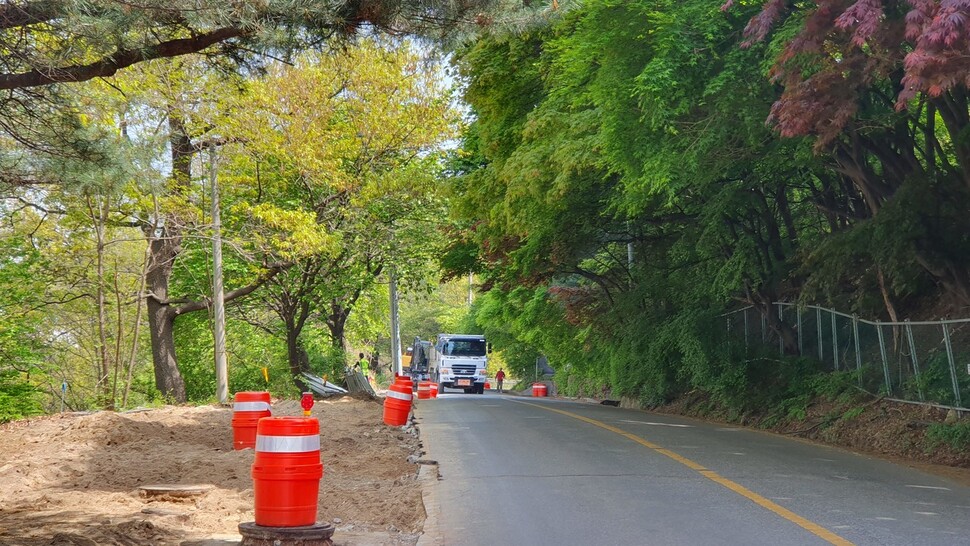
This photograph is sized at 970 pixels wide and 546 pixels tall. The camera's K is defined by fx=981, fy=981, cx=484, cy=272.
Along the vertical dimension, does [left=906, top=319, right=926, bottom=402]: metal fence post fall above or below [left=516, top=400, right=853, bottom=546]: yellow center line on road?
above

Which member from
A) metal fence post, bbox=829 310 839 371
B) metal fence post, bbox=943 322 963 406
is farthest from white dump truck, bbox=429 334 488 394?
metal fence post, bbox=943 322 963 406

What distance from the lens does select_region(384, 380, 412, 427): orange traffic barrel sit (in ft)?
63.1

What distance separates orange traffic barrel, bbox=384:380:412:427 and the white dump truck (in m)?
33.7

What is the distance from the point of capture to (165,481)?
38.4ft

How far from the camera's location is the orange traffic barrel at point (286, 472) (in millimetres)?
7270

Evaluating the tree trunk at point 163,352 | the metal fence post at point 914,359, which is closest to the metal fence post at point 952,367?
the metal fence post at point 914,359

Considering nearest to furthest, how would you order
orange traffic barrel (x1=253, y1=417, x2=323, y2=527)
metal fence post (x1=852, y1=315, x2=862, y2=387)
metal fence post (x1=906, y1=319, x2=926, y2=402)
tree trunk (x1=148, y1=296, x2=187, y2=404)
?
orange traffic barrel (x1=253, y1=417, x2=323, y2=527)
metal fence post (x1=906, y1=319, x2=926, y2=402)
metal fence post (x1=852, y1=315, x2=862, y2=387)
tree trunk (x1=148, y1=296, x2=187, y2=404)

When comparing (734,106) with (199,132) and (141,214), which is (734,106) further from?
(141,214)

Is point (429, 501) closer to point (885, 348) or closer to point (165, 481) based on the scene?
point (165, 481)

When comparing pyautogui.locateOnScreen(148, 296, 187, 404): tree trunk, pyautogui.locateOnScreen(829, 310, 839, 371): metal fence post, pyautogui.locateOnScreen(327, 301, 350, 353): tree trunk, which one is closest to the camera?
pyautogui.locateOnScreen(829, 310, 839, 371): metal fence post

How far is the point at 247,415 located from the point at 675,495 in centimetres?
723

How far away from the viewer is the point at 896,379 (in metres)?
18.2

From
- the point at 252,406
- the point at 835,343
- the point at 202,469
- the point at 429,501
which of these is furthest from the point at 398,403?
the point at 429,501

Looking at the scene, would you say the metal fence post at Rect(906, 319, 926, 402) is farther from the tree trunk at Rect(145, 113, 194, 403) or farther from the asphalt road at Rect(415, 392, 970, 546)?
the tree trunk at Rect(145, 113, 194, 403)
